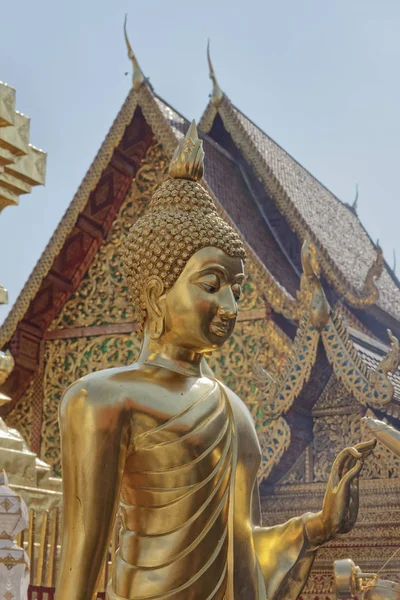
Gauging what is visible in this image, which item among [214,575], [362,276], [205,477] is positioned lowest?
[214,575]

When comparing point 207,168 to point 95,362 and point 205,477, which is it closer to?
point 95,362

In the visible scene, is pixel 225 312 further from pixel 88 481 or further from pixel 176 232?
pixel 88 481

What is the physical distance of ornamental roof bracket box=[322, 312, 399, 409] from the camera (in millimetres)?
5820

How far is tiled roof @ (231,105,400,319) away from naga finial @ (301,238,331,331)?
1.79 meters

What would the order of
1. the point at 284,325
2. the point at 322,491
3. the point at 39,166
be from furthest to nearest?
the point at 284,325 < the point at 322,491 < the point at 39,166

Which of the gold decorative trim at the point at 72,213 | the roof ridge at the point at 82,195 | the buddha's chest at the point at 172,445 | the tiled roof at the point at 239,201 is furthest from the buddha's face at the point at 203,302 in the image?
the gold decorative trim at the point at 72,213

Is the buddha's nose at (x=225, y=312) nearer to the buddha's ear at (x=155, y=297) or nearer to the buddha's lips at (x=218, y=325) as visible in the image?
the buddha's lips at (x=218, y=325)

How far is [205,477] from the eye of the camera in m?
2.47

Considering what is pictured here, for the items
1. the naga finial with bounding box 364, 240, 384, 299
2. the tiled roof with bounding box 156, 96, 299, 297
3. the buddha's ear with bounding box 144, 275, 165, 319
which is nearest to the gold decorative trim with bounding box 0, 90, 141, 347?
the tiled roof with bounding box 156, 96, 299, 297

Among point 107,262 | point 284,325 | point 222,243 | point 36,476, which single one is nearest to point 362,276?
point 284,325

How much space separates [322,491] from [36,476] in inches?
85.8

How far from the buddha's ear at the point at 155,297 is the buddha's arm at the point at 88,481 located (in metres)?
0.24

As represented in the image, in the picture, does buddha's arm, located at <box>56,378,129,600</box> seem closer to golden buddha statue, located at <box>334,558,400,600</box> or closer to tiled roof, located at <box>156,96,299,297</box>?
golden buddha statue, located at <box>334,558,400,600</box>

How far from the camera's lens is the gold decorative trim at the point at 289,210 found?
7.60m
